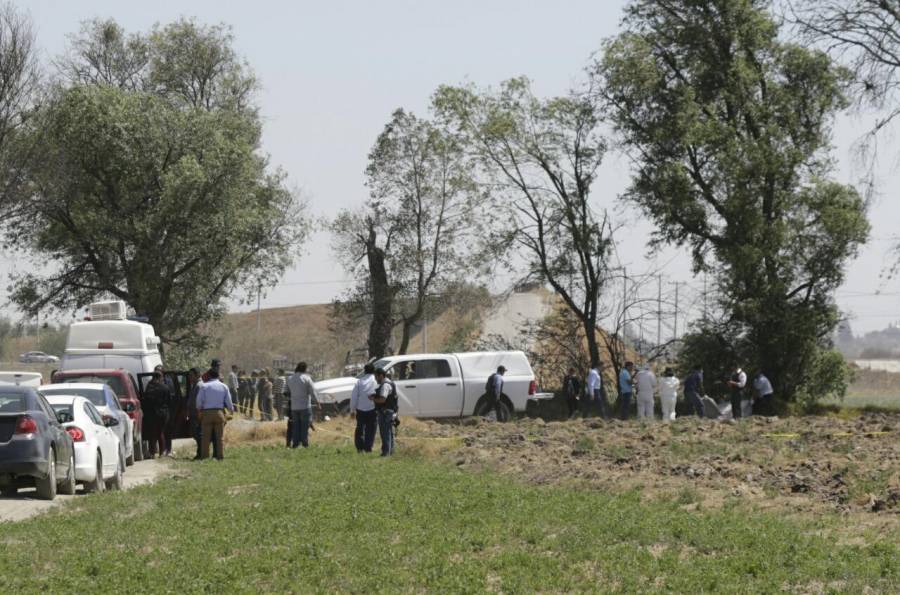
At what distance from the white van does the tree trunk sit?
26.4 metres

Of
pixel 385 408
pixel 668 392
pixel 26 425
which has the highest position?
pixel 668 392

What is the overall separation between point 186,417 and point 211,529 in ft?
53.6

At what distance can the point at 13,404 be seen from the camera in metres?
18.5

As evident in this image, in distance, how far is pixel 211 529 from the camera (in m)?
14.4

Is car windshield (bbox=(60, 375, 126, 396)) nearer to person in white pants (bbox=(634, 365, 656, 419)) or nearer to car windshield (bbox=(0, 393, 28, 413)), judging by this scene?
car windshield (bbox=(0, 393, 28, 413))

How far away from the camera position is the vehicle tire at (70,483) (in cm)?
1953

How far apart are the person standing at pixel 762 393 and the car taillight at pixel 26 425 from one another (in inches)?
1031

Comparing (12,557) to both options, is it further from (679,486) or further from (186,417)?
(186,417)

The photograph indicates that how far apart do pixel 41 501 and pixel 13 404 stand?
1266mm

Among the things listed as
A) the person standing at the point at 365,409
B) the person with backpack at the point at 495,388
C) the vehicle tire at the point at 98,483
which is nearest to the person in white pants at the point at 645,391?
the person with backpack at the point at 495,388

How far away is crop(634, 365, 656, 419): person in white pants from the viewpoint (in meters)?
38.4

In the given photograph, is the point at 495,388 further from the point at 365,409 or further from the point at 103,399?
the point at 103,399

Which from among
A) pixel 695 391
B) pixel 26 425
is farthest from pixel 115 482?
pixel 695 391

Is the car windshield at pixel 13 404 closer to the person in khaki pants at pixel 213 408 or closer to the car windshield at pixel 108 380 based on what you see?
the person in khaki pants at pixel 213 408
